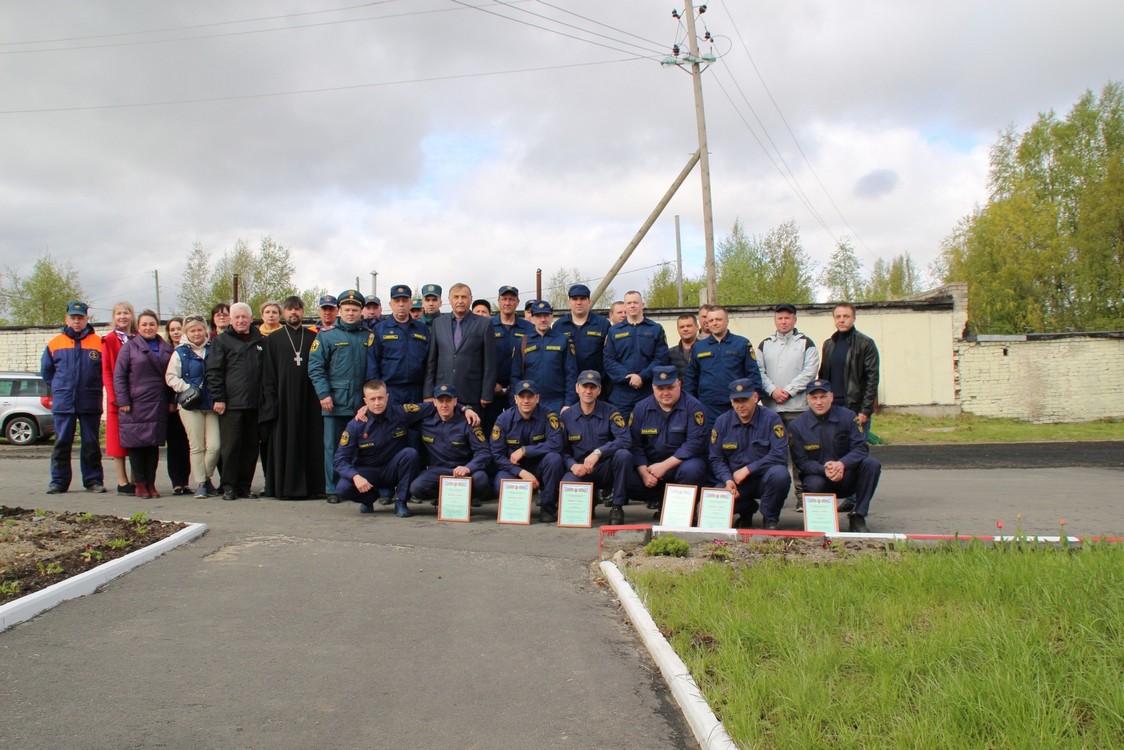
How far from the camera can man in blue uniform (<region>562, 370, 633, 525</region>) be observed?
26.9 feet

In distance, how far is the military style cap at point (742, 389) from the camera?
25.6 ft

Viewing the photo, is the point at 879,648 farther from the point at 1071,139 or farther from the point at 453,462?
the point at 1071,139

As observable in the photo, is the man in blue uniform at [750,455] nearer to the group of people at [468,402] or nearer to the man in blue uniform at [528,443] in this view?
the group of people at [468,402]

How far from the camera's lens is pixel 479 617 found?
16.3ft

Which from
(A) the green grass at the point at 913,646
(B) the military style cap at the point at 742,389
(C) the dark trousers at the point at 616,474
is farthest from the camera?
(C) the dark trousers at the point at 616,474

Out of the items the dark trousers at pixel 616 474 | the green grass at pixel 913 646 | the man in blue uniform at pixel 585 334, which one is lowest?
the green grass at pixel 913 646

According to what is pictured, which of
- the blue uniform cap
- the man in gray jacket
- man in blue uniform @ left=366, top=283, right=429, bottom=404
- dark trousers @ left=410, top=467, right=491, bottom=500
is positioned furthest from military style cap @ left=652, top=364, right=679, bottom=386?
man in blue uniform @ left=366, top=283, right=429, bottom=404

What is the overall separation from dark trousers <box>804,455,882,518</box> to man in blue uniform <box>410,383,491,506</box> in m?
3.31

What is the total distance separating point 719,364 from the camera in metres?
8.74

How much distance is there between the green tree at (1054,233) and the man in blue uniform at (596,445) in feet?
112

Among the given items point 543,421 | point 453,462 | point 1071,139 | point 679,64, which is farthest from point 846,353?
point 1071,139

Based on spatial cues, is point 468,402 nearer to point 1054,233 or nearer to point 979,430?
point 979,430

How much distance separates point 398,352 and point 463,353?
76 centimetres

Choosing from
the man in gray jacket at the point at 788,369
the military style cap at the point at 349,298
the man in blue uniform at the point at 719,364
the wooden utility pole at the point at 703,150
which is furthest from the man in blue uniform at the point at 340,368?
the wooden utility pole at the point at 703,150
